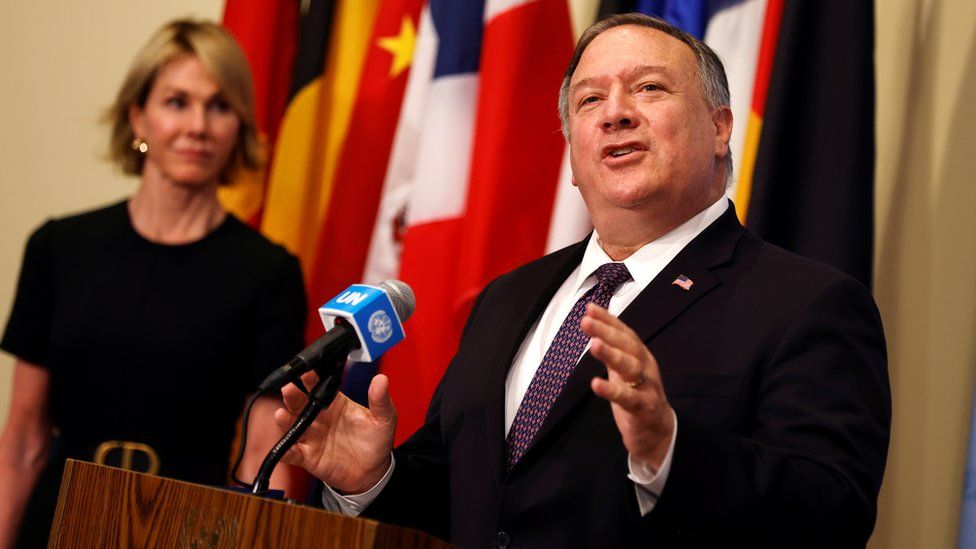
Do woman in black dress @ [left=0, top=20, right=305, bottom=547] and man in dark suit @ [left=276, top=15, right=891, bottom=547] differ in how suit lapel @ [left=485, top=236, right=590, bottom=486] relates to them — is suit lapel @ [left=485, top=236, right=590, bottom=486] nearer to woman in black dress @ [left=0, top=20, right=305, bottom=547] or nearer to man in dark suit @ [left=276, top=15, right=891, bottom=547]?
man in dark suit @ [left=276, top=15, right=891, bottom=547]

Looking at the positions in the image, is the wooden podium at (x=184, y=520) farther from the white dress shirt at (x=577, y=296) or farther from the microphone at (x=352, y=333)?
the white dress shirt at (x=577, y=296)

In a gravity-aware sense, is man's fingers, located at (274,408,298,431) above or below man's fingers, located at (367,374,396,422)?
below

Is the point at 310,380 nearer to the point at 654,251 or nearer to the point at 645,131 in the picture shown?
the point at 654,251

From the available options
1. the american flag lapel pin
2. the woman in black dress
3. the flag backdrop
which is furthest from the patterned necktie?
the woman in black dress

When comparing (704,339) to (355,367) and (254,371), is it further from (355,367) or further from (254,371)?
(355,367)

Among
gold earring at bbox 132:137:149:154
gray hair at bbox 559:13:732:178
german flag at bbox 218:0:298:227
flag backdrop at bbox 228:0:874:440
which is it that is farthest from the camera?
german flag at bbox 218:0:298:227

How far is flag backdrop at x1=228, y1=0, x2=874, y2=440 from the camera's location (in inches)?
111

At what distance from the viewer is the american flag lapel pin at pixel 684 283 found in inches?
73.4

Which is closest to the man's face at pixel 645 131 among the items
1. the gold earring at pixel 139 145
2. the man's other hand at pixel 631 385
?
the man's other hand at pixel 631 385

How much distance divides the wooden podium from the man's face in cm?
85

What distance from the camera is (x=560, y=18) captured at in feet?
11.5

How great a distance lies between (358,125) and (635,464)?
247cm

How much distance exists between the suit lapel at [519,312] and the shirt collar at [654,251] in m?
0.05

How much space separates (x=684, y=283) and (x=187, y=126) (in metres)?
1.88
